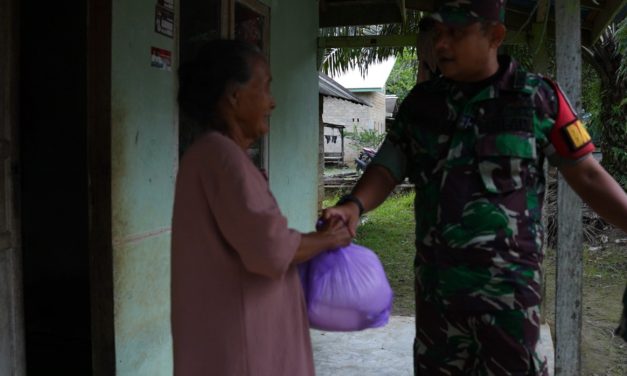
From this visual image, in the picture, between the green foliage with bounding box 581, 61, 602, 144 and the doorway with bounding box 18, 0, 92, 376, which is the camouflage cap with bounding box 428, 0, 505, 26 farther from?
the green foliage with bounding box 581, 61, 602, 144

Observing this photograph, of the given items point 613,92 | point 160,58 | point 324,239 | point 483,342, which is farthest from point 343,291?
point 613,92

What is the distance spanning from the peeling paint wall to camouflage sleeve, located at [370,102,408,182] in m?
1.32

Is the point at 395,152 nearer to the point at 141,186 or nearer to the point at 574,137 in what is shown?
the point at 574,137

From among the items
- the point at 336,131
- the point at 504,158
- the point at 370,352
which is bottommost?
the point at 370,352

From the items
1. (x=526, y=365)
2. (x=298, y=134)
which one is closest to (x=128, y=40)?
(x=526, y=365)

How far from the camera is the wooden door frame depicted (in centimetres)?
259

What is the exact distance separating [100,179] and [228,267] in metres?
1.32

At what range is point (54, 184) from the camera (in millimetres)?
3742

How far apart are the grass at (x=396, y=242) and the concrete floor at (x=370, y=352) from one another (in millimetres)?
1719

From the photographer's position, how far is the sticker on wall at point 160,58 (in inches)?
121

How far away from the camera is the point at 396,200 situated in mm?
16094

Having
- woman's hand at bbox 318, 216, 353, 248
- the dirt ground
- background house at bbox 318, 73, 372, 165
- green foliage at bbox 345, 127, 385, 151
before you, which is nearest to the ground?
the dirt ground

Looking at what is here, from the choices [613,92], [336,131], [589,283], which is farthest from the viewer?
[336,131]

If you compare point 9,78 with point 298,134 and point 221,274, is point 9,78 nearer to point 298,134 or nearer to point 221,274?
point 221,274
